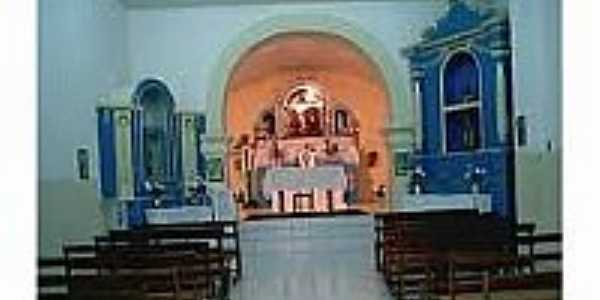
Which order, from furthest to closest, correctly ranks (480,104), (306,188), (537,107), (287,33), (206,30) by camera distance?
(306,188) → (287,33) → (206,30) → (480,104) → (537,107)

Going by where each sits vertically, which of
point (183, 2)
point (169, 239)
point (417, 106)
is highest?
point (183, 2)

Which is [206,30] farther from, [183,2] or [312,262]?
[312,262]

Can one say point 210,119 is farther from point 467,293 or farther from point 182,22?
point 467,293

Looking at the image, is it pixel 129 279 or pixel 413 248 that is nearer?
pixel 129 279

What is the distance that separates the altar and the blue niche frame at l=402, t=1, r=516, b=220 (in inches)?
146

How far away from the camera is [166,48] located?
15.8 meters

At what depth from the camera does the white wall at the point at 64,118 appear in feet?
34.4

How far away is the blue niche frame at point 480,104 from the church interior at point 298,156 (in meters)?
0.03

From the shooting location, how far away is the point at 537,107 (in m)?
11.4

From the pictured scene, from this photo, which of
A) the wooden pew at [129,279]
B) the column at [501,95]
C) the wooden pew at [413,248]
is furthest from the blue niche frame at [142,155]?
the column at [501,95]

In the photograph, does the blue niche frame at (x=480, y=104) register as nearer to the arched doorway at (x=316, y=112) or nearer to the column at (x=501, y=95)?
the column at (x=501, y=95)

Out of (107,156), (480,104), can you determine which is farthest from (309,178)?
(107,156)

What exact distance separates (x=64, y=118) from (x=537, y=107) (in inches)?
222
